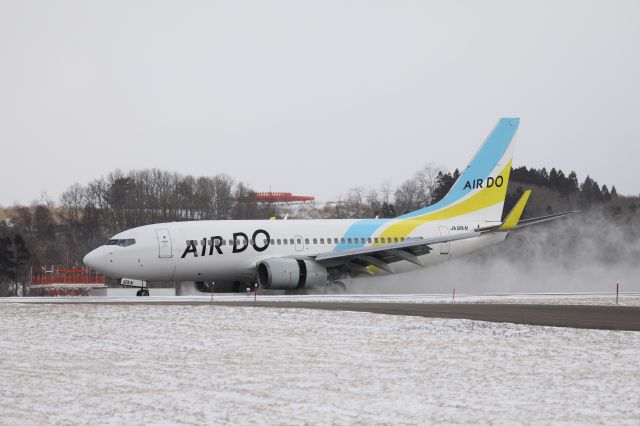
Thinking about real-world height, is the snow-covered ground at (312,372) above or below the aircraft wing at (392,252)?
below

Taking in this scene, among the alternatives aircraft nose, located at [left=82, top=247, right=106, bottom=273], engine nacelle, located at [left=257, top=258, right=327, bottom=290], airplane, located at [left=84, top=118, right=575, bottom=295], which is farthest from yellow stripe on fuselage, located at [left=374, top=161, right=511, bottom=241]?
aircraft nose, located at [left=82, top=247, right=106, bottom=273]

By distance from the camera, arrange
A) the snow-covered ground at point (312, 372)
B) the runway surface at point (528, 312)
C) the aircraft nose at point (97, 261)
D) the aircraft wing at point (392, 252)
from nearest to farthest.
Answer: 1. the snow-covered ground at point (312, 372)
2. the runway surface at point (528, 312)
3. the aircraft nose at point (97, 261)
4. the aircraft wing at point (392, 252)

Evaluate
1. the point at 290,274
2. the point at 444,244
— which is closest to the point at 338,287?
the point at 290,274

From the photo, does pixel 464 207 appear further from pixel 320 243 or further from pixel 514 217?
pixel 320 243

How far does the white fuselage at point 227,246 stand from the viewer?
41.2 m

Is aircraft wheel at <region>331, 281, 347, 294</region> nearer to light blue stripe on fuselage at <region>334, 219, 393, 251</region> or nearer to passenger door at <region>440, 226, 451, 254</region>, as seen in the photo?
light blue stripe on fuselage at <region>334, 219, 393, 251</region>

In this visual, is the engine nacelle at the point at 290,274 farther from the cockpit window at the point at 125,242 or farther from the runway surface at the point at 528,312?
the runway surface at the point at 528,312

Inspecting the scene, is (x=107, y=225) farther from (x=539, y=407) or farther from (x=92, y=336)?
(x=539, y=407)

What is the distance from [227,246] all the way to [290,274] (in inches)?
124

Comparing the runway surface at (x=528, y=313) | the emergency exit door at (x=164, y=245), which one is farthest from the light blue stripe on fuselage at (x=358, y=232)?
the runway surface at (x=528, y=313)

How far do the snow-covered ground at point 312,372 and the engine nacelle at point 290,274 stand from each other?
17.7m

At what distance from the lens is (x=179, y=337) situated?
1967 cm

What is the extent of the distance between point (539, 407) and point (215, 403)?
3.86 metres

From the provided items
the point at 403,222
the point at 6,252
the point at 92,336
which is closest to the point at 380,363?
the point at 92,336
